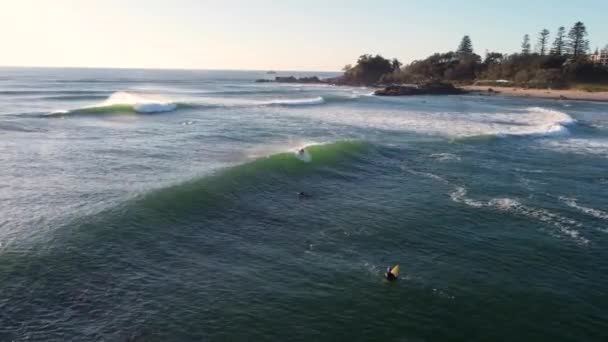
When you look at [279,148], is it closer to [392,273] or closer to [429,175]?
Result: [429,175]

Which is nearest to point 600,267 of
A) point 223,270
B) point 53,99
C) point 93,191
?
point 223,270

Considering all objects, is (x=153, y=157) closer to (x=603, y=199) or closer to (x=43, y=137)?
(x=43, y=137)

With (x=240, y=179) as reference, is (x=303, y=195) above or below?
below

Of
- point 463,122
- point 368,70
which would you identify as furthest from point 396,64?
point 463,122

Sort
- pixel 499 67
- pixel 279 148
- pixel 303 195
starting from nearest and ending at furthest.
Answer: pixel 303 195 < pixel 279 148 < pixel 499 67

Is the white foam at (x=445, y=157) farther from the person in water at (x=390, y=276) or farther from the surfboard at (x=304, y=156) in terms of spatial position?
the person in water at (x=390, y=276)

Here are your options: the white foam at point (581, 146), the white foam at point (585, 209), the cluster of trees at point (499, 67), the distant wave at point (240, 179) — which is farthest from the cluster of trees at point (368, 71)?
the white foam at point (585, 209)

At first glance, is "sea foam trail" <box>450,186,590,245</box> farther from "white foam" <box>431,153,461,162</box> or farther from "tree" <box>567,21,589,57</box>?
"tree" <box>567,21,589,57</box>

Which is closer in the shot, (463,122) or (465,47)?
(463,122)
